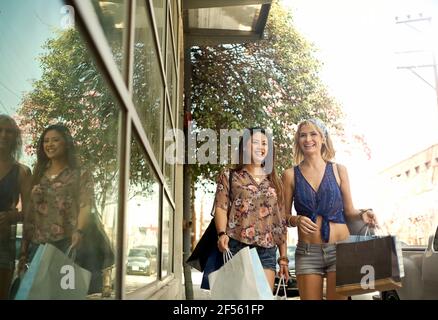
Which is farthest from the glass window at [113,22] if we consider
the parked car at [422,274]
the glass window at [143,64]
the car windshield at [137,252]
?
the parked car at [422,274]

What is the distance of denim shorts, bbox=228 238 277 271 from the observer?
1377 millimetres

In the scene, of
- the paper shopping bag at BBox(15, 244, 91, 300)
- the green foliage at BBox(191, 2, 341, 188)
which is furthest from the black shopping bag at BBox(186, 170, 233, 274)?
the green foliage at BBox(191, 2, 341, 188)

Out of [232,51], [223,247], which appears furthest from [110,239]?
[232,51]

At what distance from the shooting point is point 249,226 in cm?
139

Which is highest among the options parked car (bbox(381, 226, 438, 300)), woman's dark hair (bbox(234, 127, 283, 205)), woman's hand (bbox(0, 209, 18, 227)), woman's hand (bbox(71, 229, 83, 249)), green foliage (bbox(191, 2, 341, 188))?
green foliage (bbox(191, 2, 341, 188))

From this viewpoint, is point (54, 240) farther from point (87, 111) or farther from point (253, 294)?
point (253, 294)

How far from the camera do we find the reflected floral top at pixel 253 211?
4.54 ft

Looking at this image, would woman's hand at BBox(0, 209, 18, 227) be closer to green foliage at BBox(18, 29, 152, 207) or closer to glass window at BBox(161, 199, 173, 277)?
green foliage at BBox(18, 29, 152, 207)

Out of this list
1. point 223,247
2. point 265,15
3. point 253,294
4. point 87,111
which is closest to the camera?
Result: point 87,111

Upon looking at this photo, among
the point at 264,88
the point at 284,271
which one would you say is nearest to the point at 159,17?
the point at 284,271

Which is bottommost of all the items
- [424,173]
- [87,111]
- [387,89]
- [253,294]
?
[253,294]

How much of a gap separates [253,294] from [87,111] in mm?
701
